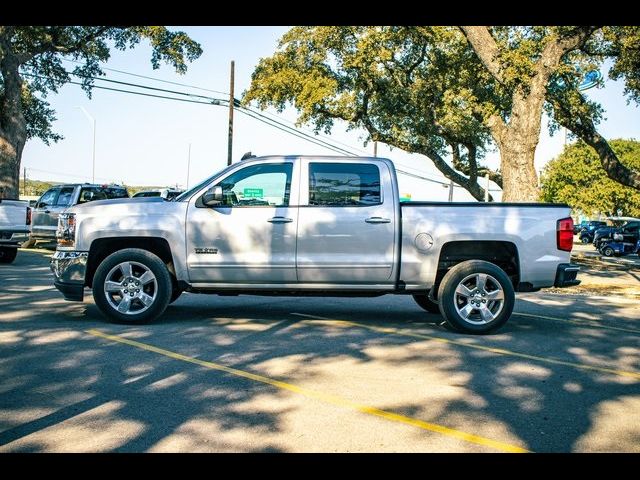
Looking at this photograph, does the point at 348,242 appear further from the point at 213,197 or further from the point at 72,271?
the point at 72,271

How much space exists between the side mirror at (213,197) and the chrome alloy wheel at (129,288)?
42.6 inches

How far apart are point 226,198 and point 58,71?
25.1m

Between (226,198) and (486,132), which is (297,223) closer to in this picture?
(226,198)

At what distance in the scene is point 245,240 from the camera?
827 cm

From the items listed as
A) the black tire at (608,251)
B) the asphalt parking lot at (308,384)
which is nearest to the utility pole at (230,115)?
the black tire at (608,251)

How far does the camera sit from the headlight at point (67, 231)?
8336 millimetres

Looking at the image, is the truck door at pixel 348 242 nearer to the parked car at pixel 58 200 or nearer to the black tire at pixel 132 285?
the black tire at pixel 132 285

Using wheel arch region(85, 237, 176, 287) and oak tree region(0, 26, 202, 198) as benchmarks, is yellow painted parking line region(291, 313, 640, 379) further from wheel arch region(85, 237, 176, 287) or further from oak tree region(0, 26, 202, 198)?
oak tree region(0, 26, 202, 198)

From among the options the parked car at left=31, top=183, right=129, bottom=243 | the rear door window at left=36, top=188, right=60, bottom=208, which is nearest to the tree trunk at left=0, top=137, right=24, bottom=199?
the rear door window at left=36, top=188, right=60, bottom=208

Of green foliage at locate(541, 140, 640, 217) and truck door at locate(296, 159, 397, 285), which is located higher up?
green foliage at locate(541, 140, 640, 217)

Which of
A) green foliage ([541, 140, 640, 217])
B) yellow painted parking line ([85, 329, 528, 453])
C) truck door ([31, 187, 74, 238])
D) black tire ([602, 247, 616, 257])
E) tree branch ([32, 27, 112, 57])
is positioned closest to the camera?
yellow painted parking line ([85, 329, 528, 453])

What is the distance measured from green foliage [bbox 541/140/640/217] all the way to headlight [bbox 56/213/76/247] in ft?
204

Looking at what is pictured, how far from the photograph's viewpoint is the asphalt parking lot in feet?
14.2

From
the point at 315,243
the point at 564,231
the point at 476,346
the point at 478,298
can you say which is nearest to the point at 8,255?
the point at 315,243
